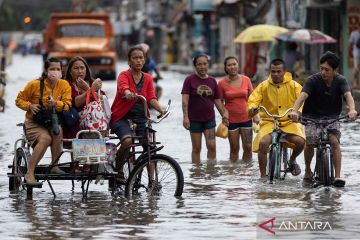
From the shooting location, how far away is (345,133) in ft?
78.8

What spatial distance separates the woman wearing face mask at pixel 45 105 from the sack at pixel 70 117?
13 cm

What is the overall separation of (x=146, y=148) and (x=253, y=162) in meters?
4.80

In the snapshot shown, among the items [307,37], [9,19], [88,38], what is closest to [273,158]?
[307,37]

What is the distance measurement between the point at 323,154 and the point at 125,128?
214 cm

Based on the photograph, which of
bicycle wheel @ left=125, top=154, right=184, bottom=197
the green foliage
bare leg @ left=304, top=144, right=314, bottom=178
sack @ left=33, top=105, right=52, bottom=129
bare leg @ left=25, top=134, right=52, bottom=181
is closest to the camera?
bicycle wheel @ left=125, top=154, right=184, bottom=197

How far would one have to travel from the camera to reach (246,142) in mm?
19047

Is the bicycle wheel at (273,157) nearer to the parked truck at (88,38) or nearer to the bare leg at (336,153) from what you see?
the bare leg at (336,153)

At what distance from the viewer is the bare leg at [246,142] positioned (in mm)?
18922

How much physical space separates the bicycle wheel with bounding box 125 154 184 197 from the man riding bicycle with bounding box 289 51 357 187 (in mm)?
1583

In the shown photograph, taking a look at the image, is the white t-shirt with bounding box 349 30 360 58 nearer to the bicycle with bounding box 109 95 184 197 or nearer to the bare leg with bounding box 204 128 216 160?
the bare leg with bounding box 204 128 216 160

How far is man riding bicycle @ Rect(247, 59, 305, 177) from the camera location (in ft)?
52.4

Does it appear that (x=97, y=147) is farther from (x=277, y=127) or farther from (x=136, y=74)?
(x=277, y=127)

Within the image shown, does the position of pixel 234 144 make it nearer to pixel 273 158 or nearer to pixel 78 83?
pixel 273 158

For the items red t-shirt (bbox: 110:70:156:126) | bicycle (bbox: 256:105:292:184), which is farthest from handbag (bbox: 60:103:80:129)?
bicycle (bbox: 256:105:292:184)
